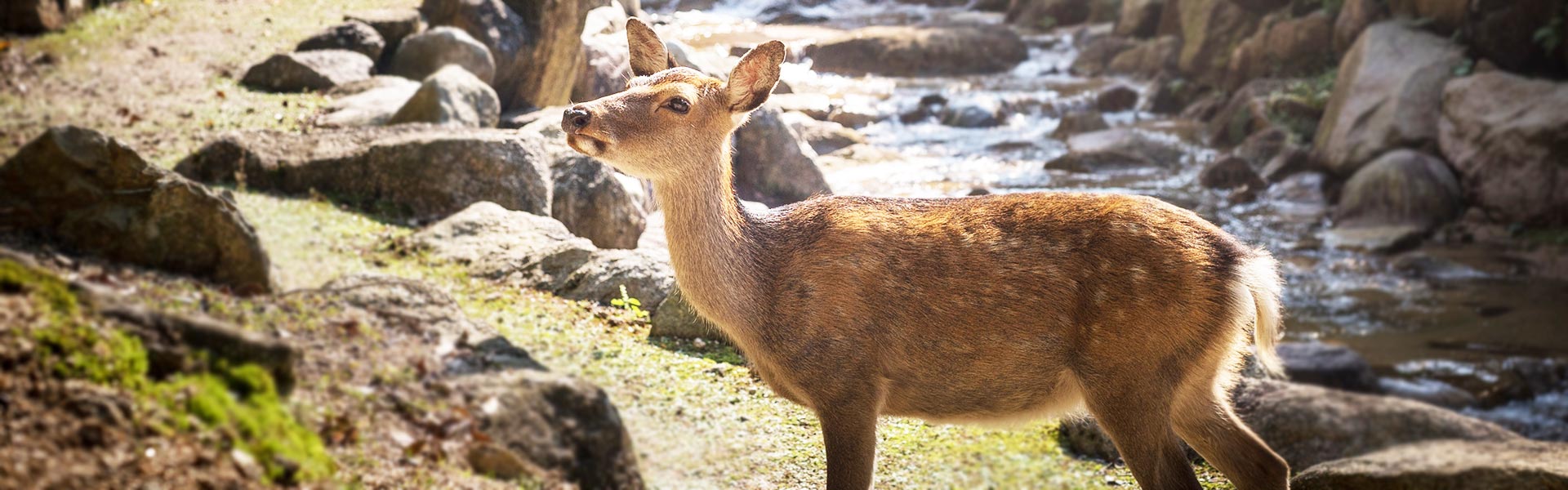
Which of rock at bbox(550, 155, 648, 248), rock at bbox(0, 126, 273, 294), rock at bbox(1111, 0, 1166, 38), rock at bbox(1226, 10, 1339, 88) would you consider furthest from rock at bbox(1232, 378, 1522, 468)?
rock at bbox(1111, 0, 1166, 38)

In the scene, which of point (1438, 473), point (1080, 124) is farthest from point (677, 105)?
point (1080, 124)

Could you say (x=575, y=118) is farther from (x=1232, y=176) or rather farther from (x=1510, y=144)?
(x=1232, y=176)

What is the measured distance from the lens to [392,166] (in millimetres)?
5414

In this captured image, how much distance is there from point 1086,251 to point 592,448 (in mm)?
2487

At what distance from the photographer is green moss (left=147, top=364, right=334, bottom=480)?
294cm

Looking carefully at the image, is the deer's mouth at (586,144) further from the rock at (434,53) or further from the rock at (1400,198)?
the rock at (1400,198)

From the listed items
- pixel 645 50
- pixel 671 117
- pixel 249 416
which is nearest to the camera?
pixel 249 416

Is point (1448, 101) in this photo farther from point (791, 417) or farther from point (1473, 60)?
point (791, 417)

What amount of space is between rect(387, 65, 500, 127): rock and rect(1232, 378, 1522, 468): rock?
17.1ft

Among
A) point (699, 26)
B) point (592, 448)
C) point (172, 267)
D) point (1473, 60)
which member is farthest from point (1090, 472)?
point (699, 26)

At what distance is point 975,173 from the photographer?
18609mm

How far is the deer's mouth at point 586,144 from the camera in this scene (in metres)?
4.83

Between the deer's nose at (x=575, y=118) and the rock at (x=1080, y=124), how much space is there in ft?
55.5

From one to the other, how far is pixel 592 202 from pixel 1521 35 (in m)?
14.4
